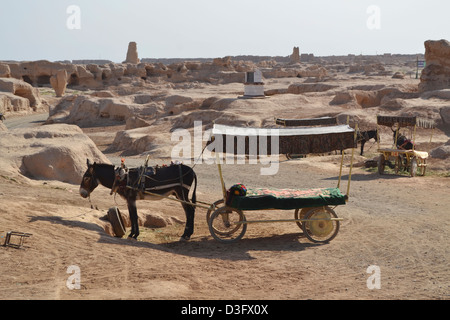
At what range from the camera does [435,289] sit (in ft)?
26.5

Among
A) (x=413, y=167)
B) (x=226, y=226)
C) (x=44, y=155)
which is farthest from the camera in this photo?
(x=413, y=167)

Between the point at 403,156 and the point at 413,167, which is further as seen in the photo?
the point at 403,156

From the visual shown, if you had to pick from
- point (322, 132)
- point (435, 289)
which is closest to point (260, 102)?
point (322, 132)

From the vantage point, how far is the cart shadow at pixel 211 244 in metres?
9.86

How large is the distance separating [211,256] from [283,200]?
70.1 inches

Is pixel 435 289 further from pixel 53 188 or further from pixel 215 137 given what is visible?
pixel 53 188

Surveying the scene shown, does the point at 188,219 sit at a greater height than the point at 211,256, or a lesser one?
greater

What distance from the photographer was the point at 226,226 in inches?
427

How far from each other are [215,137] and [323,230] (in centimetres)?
289

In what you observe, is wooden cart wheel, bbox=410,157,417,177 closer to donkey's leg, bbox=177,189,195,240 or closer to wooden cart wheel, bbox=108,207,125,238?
donkey's leg, bbox=177,189,195,240

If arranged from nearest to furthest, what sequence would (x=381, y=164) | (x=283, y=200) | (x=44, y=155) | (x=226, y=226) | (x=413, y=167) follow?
(x=283, y=200), (x=226, y=226), (x=44, y=155), (x=413, y=167), (x=381, y=164)

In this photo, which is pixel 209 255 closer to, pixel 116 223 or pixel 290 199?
pixel 290 199

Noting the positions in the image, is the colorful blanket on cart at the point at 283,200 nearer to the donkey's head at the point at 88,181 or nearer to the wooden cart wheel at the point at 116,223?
the wooden cart wheel at the point at 116,223

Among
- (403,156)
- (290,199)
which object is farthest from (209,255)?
(403,156)
